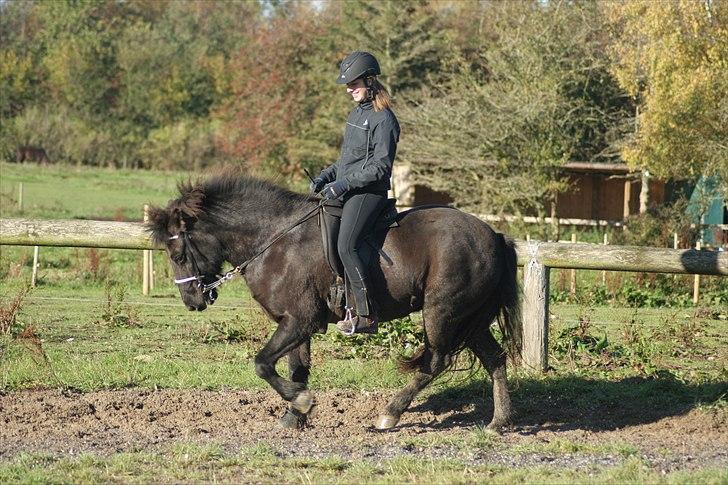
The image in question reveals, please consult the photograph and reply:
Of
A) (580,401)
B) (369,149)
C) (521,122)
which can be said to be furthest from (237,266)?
(521,122)

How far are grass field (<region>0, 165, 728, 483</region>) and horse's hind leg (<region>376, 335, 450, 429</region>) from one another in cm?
18

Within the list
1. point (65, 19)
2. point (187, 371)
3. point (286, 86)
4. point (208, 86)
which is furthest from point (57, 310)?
point (65, 19)

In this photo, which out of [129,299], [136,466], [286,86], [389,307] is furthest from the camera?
[286,86]

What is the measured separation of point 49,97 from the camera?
70750 mm

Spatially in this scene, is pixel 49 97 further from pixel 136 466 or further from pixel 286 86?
pixel 136 466

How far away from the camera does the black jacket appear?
25.7 feet

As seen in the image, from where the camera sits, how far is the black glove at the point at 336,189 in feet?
25.6

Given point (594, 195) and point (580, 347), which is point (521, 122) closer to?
point (594, 195)

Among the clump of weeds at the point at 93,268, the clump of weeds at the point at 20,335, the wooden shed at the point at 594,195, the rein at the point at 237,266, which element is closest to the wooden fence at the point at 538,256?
the clump of weeds at the point at 20,335

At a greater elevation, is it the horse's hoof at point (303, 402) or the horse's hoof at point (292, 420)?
the horse's hoof at point (303, 402)

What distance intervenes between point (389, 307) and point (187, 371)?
8.77 feet

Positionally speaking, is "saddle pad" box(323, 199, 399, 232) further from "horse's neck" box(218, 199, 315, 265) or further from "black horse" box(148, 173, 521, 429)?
"horse's neck" box(218, 199, 315, 265)

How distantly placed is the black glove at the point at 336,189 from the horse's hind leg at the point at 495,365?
1.77 metres

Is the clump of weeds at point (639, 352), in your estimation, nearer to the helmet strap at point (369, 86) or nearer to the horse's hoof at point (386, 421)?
the horse's hoof at point (386, 421)
